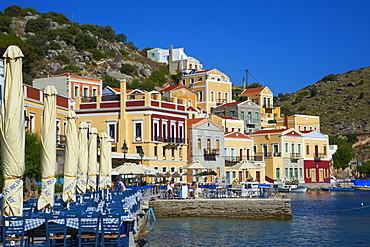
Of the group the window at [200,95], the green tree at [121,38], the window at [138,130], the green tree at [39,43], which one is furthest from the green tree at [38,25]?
the window at [138,130]

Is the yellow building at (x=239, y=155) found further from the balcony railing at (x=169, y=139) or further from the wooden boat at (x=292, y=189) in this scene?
the balcony railing at (x=169, y=139)

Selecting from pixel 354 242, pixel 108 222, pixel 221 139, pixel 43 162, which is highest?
pixel 221 139

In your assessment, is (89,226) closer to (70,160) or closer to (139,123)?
(70,160)

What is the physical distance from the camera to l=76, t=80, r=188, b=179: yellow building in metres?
52.1

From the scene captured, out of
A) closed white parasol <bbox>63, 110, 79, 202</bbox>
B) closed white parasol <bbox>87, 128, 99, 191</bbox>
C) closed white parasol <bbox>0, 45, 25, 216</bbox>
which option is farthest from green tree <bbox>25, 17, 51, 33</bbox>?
closed white parasol <bbox>0, 45, 25, 216</bbox>

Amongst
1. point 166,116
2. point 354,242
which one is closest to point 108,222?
point 354,242

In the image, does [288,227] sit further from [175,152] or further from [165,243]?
[175,152]

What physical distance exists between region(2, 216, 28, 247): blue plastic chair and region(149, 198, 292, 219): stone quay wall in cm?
1970

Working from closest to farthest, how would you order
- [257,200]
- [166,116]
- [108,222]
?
[108,222], [257,200], [166,116]

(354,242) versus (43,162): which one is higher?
(43,162)

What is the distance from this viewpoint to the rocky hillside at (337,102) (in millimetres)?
121438

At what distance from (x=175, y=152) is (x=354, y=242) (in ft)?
107

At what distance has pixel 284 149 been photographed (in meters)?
70.8

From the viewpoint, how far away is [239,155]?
65.7 metres
